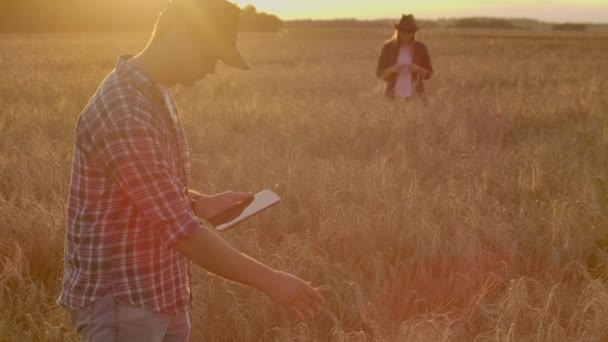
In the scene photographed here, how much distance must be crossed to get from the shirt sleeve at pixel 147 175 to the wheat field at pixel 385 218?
3.85 feet

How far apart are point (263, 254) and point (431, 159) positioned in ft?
8.65

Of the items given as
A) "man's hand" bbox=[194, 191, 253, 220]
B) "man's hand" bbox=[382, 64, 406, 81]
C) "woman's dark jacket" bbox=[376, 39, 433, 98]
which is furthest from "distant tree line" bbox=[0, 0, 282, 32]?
"man's hand" bbox=[194, 191, 253, 220]

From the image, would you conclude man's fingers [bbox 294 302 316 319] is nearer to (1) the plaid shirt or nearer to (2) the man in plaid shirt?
(2) the man in plaid shirt

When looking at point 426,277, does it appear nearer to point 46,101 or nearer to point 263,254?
point 263,254

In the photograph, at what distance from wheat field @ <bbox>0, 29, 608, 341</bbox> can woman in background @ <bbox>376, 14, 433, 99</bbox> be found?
0.35m

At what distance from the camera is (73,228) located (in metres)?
1.79

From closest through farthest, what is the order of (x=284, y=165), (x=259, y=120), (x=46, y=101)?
(x=284, y=165)
(x=259, y=120)
(x=46, y=101)

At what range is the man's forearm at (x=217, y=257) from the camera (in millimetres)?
1626

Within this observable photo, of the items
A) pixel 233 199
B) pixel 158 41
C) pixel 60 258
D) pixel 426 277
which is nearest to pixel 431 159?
pixel 426 277

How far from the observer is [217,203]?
221 cm

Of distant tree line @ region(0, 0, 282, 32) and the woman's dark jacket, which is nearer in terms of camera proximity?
the woman's dark jacket

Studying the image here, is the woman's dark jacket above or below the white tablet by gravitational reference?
above

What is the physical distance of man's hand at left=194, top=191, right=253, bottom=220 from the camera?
2.19m

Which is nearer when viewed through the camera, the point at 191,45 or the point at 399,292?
the point at 191,45
